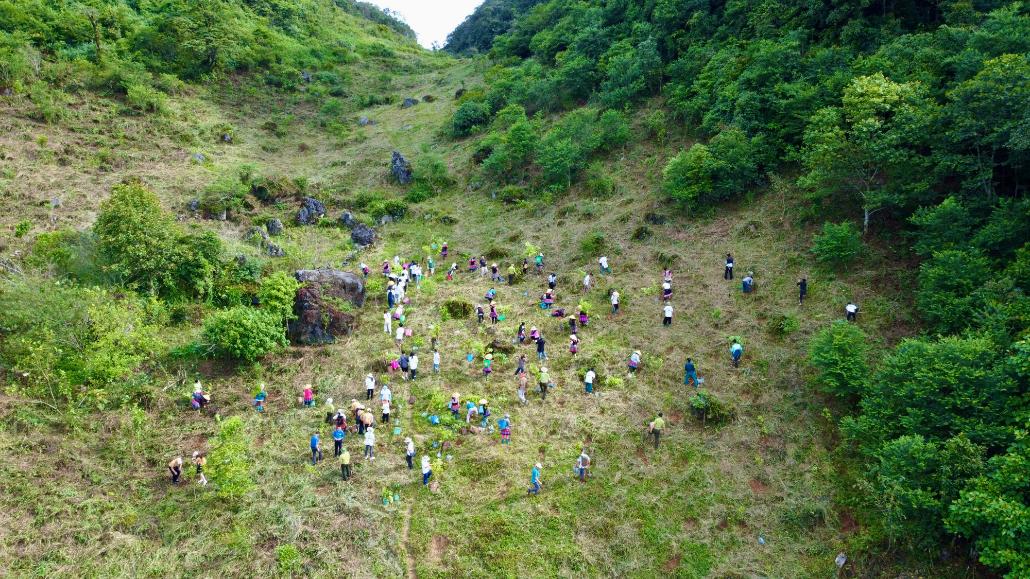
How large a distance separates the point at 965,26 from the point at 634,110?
1926cm

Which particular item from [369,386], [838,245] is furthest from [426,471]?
[838,245]

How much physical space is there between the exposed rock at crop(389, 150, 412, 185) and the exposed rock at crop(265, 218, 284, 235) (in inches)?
429

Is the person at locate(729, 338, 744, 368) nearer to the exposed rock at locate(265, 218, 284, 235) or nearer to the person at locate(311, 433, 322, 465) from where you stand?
the person at locate(311, 433, 322, 465)

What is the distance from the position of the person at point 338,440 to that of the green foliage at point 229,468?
7.90 feet

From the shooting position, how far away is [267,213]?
34.5m

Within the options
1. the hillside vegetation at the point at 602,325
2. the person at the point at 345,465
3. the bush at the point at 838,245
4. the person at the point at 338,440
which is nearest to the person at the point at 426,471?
the hillside vegetation at the point at 602,325

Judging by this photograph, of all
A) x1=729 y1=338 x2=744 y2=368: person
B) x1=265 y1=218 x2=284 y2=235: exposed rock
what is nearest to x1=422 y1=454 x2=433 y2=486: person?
x1=729 y1=338 x2=744 y2=368: person

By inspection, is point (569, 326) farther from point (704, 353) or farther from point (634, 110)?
point (634, 110)

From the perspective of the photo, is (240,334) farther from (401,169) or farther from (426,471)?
(401,169)

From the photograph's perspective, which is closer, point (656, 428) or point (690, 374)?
point (656, 428)

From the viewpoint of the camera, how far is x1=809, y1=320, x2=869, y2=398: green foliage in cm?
1614

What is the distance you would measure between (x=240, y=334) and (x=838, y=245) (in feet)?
78.0

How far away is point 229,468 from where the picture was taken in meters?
14.5

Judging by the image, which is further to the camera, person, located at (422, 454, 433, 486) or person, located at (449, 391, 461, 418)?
person, located at (449, 391, 461, 418)
